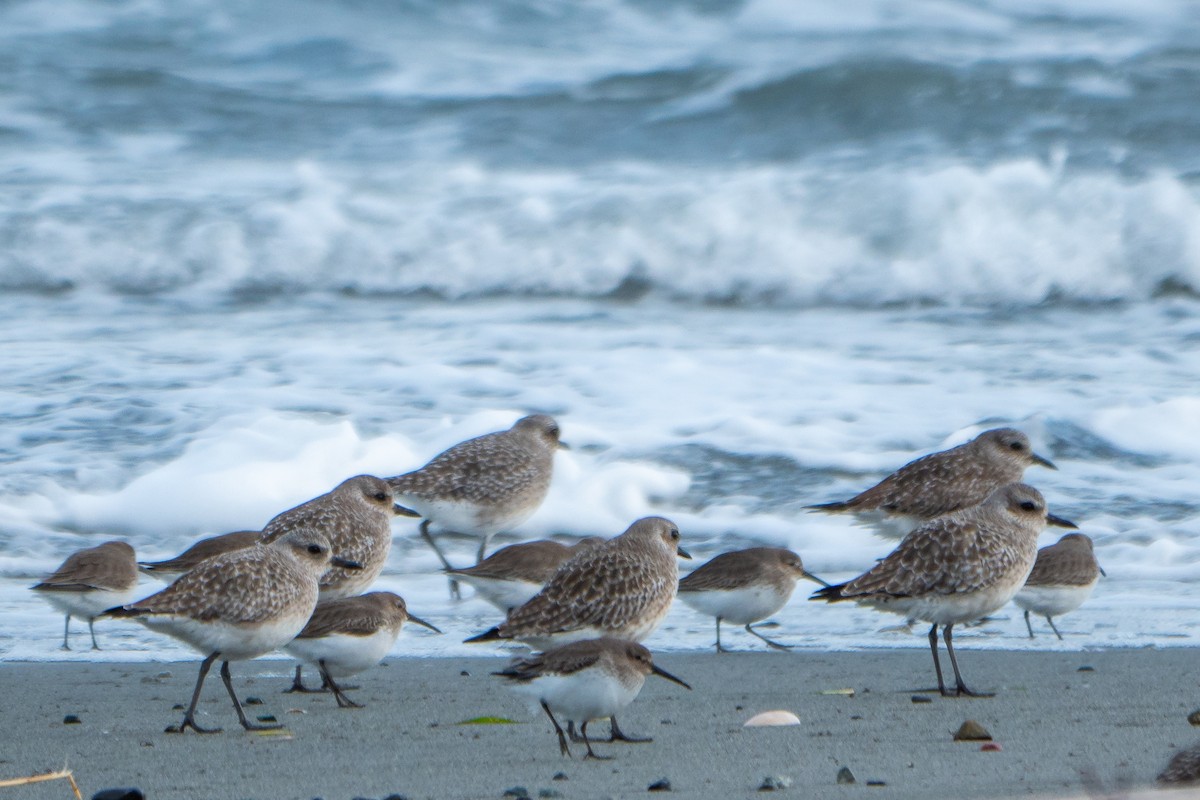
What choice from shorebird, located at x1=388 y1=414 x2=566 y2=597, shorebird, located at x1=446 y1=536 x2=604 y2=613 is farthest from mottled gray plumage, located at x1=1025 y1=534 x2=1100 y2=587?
shorebird, located at x1=388 y1=414 x2=566 y2=597

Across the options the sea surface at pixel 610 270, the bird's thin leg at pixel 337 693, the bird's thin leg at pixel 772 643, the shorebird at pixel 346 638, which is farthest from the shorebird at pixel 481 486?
the bird's thin leg at pixel 337 693

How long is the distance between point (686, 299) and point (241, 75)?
23.2 feet

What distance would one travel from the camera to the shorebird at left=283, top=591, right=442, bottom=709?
5.86 m

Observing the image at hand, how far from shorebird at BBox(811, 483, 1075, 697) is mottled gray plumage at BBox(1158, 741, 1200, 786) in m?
2.56

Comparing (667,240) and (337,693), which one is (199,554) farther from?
(667,240)

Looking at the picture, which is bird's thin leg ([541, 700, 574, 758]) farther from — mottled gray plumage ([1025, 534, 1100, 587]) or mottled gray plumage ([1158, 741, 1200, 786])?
mottled gray plumage ([1025, 534, 1100, 587])

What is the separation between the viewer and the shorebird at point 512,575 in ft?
23.6

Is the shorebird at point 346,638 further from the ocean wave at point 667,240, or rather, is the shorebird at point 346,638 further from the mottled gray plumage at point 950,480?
the ocean wave at point 667,240

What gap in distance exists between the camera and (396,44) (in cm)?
1991

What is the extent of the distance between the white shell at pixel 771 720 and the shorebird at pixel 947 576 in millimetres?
833

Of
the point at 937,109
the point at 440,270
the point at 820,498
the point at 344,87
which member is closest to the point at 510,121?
the point at 344,87

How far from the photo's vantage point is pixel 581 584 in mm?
5988

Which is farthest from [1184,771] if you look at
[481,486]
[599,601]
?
[481,486]

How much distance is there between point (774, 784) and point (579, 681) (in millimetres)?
747
